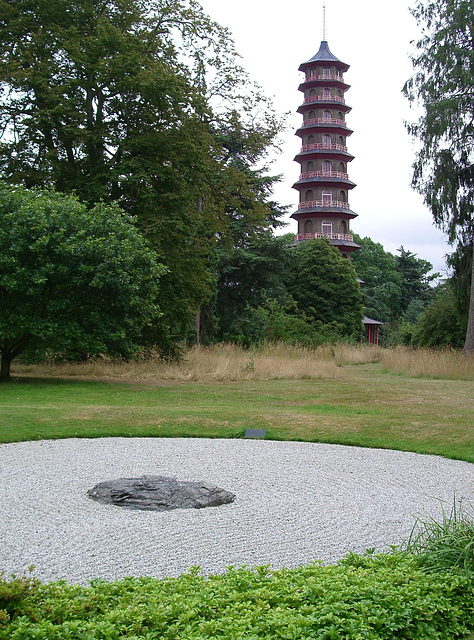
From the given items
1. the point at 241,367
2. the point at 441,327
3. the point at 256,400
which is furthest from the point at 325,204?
the point at 256,400

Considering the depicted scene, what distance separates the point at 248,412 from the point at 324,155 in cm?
3838

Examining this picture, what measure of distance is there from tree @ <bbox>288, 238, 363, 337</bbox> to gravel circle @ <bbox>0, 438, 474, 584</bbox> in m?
29.9

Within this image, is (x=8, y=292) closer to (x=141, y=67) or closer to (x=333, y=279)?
(x=141, y=67)

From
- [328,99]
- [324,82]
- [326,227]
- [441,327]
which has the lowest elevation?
[441,327]

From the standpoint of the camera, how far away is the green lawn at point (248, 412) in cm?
941

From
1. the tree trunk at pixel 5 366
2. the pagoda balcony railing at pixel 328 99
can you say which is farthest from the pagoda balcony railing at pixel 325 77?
the tree trunk at pixel 5 366

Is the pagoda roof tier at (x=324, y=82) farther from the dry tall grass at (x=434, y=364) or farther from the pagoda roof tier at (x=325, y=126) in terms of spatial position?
the dry tall grass at (x=434, y=364)

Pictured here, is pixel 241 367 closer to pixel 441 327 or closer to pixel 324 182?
pixel 441 327

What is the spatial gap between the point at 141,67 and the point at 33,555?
1719 centimetres

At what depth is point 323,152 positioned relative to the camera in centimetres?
4609

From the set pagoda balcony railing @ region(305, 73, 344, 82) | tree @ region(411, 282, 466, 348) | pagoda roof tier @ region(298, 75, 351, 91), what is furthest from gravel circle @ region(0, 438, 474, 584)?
pagoda balcony railing @ region(305, 73, 344, 82)

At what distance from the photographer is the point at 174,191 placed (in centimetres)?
1969

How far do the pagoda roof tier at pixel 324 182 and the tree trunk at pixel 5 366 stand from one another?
112ft

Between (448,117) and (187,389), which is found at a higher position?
(448,117)
